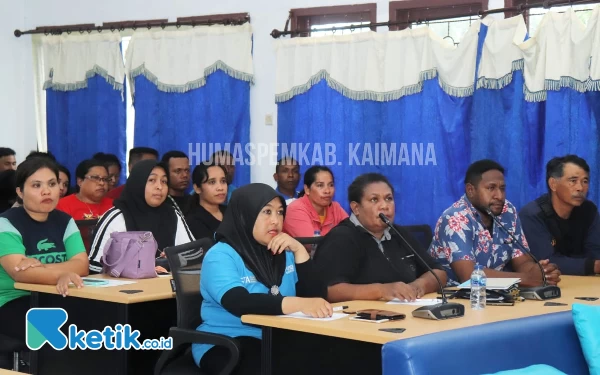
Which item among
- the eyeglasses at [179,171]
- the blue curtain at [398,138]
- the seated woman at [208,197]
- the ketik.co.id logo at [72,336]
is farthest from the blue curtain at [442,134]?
the ketik.co.id logo at [72,336]

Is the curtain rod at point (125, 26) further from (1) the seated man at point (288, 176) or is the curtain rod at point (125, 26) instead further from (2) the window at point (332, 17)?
(1) the seated man at point (288, 176)

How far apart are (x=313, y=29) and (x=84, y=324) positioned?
11.6 feet

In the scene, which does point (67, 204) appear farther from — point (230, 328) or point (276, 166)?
point (230, 328)

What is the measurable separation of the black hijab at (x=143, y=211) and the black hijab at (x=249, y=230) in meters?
1.41

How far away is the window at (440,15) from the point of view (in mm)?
5770

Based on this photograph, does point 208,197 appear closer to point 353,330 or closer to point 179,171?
point 179,171

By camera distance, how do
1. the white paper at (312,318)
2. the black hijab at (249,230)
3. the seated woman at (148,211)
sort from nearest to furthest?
the white paper at (312,318) < the black hijab at (249,230) < the seated woman at (148,211)

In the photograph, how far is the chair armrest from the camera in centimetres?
301

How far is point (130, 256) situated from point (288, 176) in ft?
8.07

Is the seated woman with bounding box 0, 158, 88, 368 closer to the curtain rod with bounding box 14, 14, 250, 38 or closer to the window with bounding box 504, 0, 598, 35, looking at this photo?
the curtain rod with bounding box 14, 14, 250, 38

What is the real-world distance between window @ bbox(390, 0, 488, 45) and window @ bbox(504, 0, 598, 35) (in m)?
0.23

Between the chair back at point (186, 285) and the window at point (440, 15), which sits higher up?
the window at point (440, 15)

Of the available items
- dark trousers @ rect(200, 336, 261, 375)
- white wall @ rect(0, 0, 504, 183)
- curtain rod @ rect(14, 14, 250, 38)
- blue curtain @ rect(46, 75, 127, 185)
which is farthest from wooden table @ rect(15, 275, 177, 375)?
blue curtain @ rect(46, 75, 127, 185)

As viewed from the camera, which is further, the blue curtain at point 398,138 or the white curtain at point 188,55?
the white curtain at point 188,55
